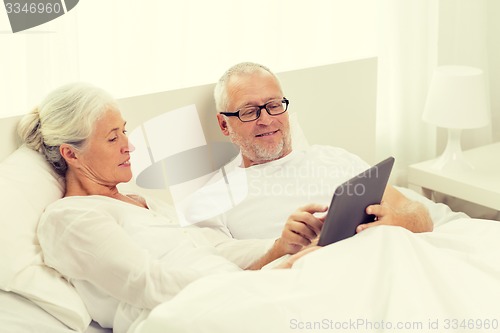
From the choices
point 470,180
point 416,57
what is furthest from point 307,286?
point 416,57

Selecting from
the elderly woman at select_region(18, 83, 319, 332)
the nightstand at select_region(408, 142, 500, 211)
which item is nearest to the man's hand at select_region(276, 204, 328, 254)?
the elderly woman at select_region(18, 83, 319, 332)

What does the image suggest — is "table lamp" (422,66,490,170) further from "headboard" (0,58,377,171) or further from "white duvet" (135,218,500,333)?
"white duvet" (135,218,500,333)

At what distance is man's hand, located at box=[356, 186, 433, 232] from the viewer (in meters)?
1.79

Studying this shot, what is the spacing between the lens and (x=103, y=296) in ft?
5.41

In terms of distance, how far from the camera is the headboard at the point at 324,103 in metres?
2.22

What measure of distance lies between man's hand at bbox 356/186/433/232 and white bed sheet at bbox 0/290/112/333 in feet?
2.39

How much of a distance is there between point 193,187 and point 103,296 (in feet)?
2.25

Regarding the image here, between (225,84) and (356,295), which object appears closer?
(356,295)

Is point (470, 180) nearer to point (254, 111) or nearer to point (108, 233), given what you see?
point (254, 111)

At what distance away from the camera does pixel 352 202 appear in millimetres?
1659

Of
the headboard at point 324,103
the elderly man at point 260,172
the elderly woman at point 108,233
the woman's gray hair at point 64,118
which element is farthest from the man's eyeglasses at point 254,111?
the woman's gray hair at point 64,118

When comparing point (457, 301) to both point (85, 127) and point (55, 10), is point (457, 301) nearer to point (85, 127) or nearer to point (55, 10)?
point (85, 127)

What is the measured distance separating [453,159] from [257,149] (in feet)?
3.51

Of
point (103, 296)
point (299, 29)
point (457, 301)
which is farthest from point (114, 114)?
point (299, 29)
